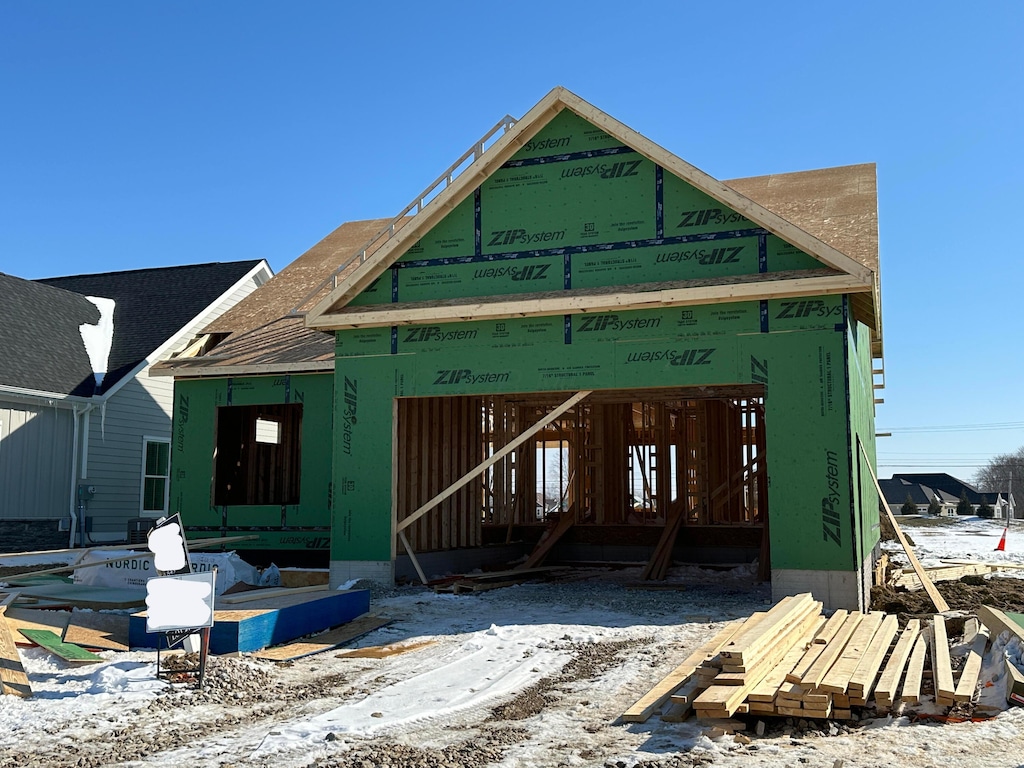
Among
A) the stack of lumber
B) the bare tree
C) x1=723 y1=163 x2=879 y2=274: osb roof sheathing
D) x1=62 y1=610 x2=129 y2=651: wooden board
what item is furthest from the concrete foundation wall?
the bare tree

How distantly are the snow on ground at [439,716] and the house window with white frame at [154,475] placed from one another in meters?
14.0

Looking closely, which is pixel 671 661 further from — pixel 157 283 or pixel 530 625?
pixel 157 283

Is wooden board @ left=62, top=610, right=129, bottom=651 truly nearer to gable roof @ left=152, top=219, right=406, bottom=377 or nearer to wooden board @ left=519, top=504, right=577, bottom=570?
gable roof @ left=152, top=219, right=406, bottom=377

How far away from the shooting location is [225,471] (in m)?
17.4

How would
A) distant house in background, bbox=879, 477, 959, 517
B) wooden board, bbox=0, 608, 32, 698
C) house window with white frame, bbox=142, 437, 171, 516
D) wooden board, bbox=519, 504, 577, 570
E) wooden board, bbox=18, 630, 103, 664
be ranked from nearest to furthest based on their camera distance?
wooden board, bbox=0, 608, 32, 698 → wooden board, bbox=18, 630, 103, 664 → wooden board, bbox=519, 504, 577, 570 → house window with white frame, bbox=142, 437, 171, 516 → distant house in background, bbox=879, 477, 959, 517

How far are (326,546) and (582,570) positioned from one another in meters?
4.99

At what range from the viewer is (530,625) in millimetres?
10242

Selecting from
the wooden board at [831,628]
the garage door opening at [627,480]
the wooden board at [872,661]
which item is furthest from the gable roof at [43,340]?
the wooden board at [872,661]

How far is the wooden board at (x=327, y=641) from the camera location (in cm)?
857

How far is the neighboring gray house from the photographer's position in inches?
752

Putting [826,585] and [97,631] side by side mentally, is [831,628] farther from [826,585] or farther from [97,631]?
[97,631]

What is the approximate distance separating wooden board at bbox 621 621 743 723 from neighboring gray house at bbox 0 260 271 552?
51.2ft

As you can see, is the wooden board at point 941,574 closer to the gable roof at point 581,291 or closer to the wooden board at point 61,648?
the gable roof at point 581,291

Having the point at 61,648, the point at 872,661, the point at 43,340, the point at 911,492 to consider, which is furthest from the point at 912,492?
the point at 61,648
